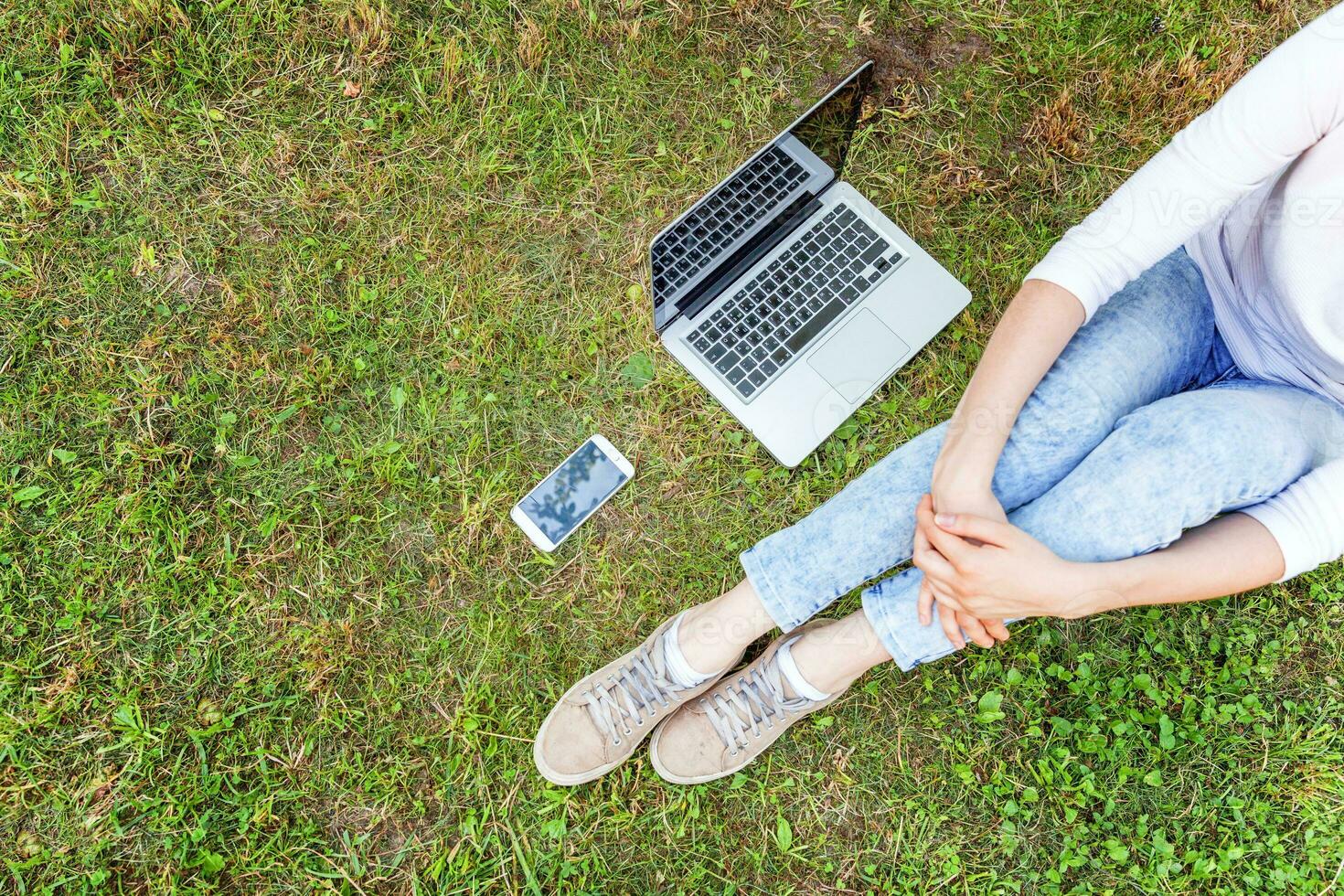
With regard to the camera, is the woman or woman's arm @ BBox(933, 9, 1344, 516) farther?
the woman

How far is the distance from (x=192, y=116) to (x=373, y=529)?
1.61m

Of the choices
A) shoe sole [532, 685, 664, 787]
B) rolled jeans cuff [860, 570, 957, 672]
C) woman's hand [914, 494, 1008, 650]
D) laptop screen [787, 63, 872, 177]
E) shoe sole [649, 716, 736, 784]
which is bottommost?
shoe sole [532, 685, 664, 787]

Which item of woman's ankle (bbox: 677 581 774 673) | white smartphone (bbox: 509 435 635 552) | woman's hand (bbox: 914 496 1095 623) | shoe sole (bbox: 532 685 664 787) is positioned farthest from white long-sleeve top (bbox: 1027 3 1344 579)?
shoe sole (bbox: 532 685 664 787)

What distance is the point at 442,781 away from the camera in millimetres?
2539

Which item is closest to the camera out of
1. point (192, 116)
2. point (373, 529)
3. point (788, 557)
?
point (788, 557)

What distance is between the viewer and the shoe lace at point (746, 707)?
2.39m

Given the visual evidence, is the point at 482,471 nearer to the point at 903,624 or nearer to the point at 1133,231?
the point at 903,624

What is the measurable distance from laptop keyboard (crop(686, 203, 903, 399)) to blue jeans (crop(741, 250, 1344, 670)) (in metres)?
0.69

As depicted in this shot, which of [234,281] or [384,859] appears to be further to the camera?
[234,281]

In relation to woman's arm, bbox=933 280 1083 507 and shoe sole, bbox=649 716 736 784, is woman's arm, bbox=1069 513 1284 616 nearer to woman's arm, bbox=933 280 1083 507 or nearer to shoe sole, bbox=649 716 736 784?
Result: woman's arm, bbox=933 280 1083 507

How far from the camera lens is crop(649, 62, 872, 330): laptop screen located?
2541mm

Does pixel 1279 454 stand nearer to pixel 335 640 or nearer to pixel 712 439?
pixel 712 439

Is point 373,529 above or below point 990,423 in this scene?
below

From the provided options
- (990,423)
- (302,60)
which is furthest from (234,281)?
(990,423)
